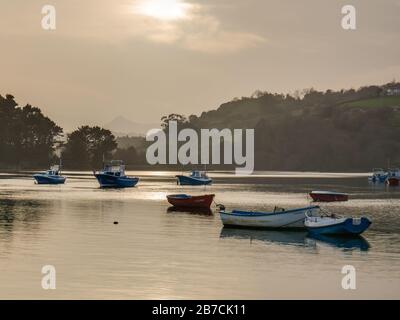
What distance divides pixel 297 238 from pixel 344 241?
4203mm

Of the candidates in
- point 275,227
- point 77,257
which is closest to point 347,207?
point 275,227

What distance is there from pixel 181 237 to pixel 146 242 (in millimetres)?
4904

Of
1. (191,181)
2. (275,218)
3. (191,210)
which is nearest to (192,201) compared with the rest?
(191,210)

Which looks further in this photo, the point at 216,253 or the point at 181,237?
the point at 181,237

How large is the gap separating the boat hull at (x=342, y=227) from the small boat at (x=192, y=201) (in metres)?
32.1

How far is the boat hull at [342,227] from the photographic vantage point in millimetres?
65000

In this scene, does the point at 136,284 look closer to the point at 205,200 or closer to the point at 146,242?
the point at 146,242

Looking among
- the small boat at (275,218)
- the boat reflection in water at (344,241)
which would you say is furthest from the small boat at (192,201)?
the boat reflection in water at (344,241)

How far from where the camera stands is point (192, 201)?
9756 cm

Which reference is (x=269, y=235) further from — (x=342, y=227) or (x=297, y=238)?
(x=342, y=227)

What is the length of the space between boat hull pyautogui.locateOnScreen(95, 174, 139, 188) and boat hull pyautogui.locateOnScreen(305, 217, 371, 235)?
10095 centimetres

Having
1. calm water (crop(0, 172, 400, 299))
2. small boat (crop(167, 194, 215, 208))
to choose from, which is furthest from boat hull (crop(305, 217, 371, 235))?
small boat (crop(167, 194, 215, 208))

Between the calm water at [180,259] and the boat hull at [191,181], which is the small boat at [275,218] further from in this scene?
the boat hull at [191,181]
